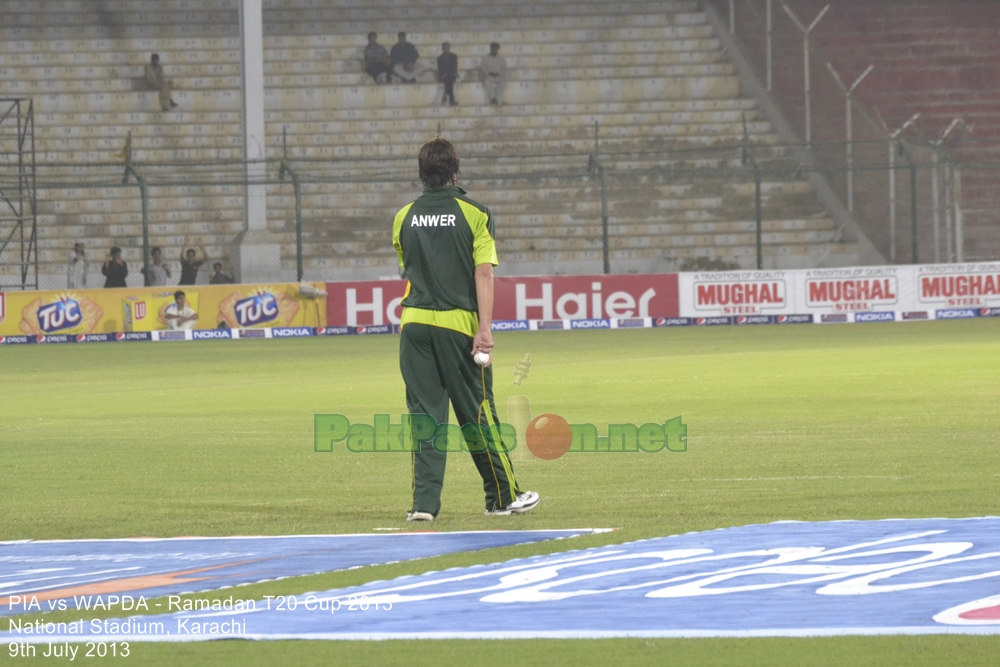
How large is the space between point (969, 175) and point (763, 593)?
29.1 m

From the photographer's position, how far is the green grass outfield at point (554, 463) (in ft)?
15.9

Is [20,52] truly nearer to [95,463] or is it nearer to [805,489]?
[95,463]

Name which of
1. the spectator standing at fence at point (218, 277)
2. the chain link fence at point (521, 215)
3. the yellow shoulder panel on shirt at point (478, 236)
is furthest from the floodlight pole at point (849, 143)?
the yellow shoulder panel on shirt at point (478, 236)

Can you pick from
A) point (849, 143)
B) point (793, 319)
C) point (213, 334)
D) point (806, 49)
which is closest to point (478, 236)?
point (213, 334)

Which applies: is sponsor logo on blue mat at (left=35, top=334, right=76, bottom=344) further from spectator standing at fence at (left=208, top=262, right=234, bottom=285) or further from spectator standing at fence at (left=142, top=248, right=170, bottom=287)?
spectator standing at fence at (left=208, top=262, right=234, bottom=285)

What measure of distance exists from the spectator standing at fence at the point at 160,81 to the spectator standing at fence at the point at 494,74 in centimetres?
794

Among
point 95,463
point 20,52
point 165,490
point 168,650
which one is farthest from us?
point 20,52

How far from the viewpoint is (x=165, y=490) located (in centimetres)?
912

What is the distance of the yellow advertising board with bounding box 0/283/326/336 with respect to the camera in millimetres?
27453

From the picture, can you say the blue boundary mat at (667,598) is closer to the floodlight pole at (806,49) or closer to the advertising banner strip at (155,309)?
the advertising banner strip at (155,309)

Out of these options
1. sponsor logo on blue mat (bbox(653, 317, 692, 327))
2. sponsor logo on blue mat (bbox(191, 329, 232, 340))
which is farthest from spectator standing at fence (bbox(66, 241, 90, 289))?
sponsor logo on blue mat (bbox(653, 317, 692, 327))

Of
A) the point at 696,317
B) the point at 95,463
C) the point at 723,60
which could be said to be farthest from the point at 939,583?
the point at 723,60

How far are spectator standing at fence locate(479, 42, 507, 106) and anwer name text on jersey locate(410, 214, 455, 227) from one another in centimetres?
3010

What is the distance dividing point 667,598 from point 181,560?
230cm
